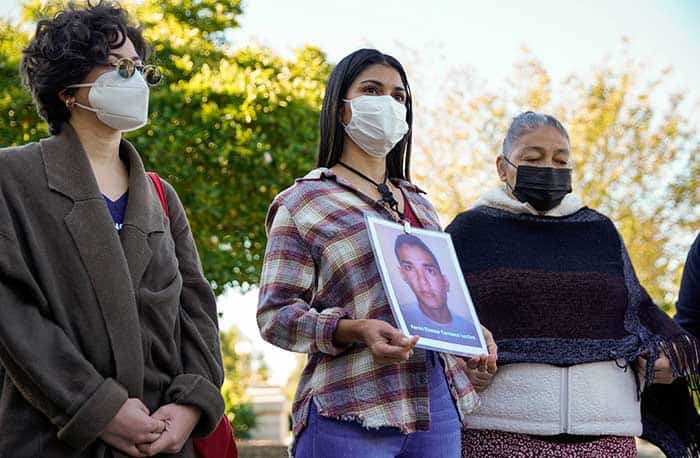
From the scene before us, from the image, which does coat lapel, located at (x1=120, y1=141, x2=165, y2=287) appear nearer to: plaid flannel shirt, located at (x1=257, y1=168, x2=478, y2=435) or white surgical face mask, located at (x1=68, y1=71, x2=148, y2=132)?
white surgical face mask, located at (x1=68, y1=71, x2=148, y2=132)

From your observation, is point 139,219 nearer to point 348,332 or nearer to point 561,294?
point 348,332

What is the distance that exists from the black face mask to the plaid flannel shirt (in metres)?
0.87

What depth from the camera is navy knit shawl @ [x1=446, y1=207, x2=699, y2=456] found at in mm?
3729

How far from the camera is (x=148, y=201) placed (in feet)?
9.86

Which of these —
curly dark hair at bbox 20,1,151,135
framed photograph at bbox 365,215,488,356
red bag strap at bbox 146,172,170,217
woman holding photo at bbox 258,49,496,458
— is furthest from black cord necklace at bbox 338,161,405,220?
curly dark hair at bbox 20,1,151,135

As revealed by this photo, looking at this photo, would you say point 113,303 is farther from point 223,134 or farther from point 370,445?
point 223,134

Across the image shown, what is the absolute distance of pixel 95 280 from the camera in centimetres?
276

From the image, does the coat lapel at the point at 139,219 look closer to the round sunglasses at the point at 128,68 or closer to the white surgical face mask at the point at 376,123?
the round sunglasses at the point at 128,68

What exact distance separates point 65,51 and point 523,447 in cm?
204

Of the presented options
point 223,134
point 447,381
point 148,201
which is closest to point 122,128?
point 148,201

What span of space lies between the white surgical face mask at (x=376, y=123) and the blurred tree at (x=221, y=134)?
5027mm

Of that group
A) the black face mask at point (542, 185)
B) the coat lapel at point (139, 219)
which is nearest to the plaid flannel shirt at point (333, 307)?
A: the coat lapel at point (139, 219)

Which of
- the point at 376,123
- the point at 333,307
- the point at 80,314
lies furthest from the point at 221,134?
the point at 80,314

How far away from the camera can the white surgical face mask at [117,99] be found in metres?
2.98
